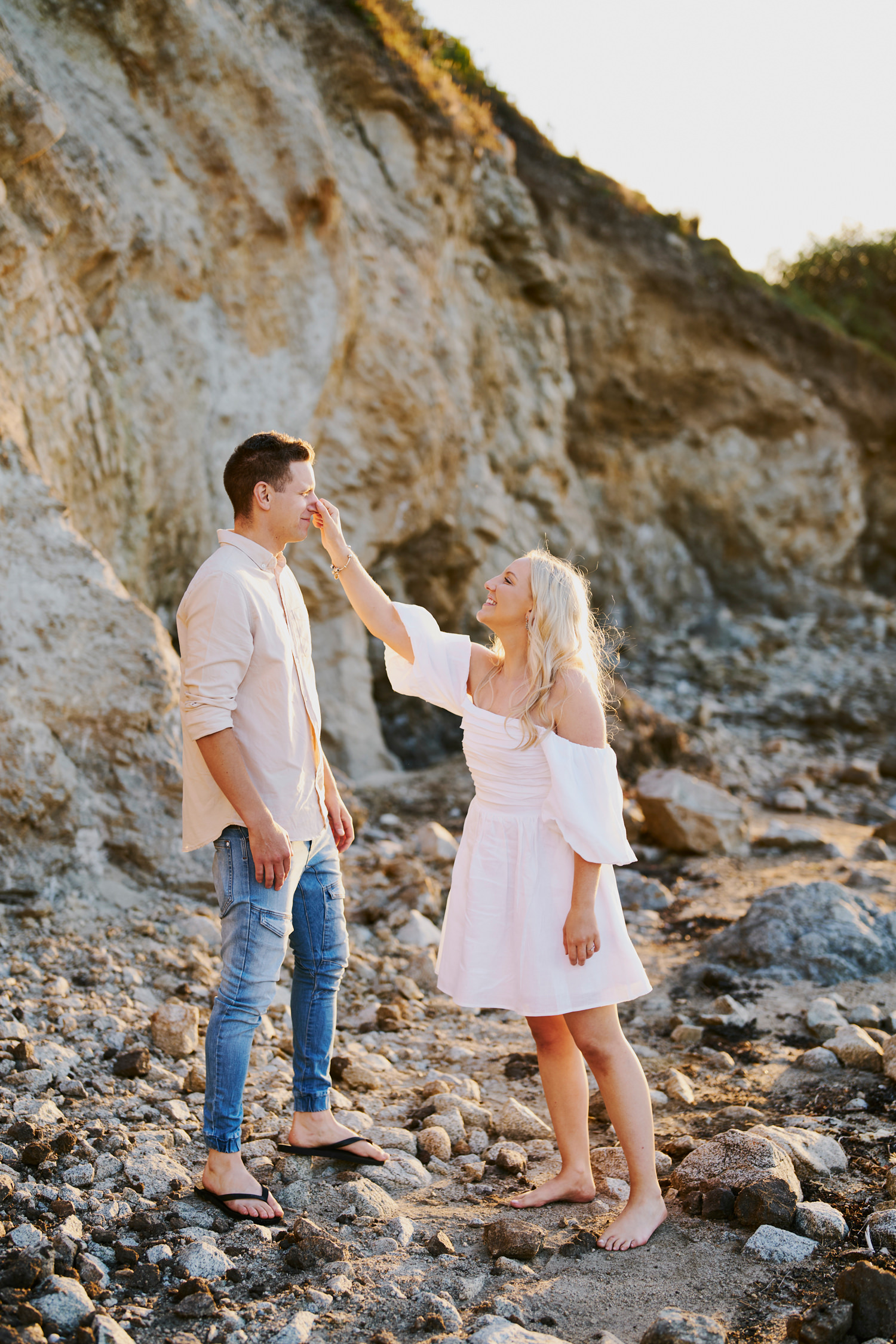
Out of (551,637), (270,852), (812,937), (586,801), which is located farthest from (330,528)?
(812,937)

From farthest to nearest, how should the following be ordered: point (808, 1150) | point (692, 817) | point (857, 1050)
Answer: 1. point (692, 817)
2. point (857, 1050)
3. point (808, 1150)

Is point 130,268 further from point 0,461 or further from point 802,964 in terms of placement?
point 802,964

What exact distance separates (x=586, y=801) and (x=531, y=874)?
0.94 ft

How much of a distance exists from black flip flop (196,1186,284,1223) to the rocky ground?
0.03 metres

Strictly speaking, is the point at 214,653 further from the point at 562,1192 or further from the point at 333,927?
the point at 562,1192

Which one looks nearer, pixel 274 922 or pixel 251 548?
pixel 274 922

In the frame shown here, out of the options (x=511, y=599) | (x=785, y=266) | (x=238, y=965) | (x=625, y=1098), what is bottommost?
(x=625, y=1098)

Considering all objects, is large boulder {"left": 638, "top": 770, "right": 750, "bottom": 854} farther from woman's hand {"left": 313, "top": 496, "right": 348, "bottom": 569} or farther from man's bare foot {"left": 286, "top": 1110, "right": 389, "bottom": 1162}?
woman's hand {"left": 313, "top": 496, "right": 348, "bottom": 569}

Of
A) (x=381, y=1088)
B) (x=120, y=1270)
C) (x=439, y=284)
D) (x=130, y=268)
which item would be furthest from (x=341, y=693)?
(x=120, y=1270)

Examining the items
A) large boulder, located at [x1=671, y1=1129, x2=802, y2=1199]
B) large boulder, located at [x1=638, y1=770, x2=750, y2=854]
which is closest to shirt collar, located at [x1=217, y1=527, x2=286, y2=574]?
large boulder, located at [x1=671, y1=1129, x2=802, y2=1199]

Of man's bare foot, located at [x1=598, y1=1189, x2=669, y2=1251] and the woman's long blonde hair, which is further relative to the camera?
the woman's long blonde hair

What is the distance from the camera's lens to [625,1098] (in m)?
2.79

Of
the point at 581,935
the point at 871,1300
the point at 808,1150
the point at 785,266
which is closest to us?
the point at 871,1300

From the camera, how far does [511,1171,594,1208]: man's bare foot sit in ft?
9.56
